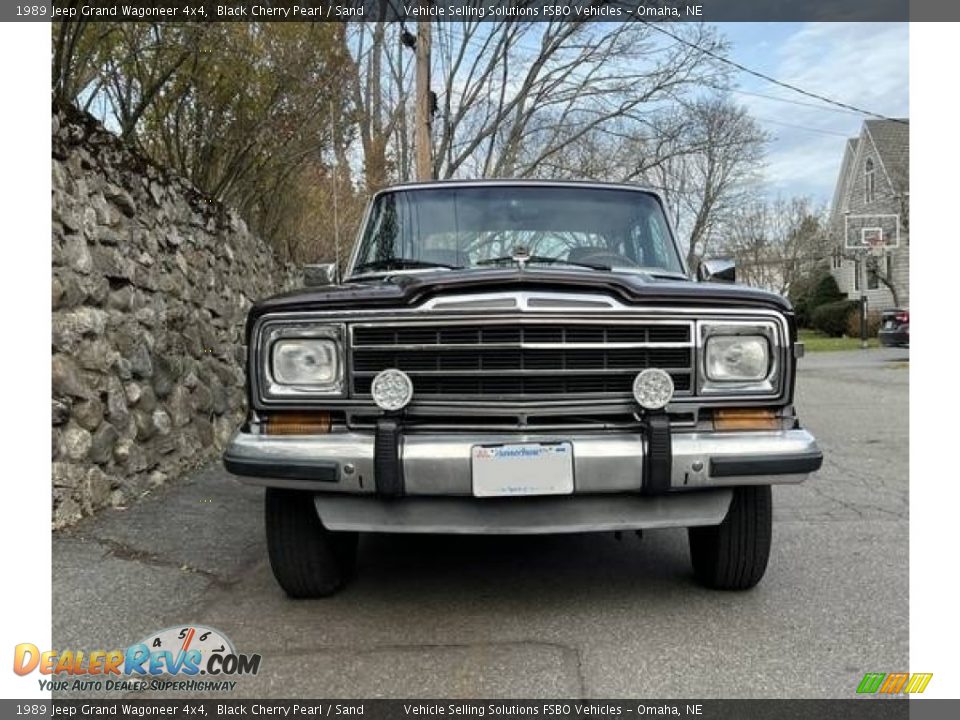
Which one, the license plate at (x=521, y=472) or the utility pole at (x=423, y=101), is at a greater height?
the utility pole at (x=423, y=101)

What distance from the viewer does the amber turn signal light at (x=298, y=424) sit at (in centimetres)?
299

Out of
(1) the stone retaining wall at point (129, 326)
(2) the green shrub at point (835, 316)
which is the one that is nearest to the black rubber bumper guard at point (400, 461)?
(1) the stone retaining wall at point (129, 326)

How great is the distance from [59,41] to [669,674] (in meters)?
4.69

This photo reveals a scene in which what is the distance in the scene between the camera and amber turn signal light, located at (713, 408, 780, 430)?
2.97 m

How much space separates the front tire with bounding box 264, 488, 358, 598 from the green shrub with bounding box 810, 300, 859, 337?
32.1m

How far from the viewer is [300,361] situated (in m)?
3.02

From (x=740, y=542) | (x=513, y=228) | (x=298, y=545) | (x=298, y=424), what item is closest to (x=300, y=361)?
(x=298, y=424)

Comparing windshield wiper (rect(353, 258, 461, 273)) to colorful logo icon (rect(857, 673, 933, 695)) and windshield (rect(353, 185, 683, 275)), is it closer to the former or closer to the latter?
windshield (rect(353, 185, 683, 275))

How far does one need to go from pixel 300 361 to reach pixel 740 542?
75.5 inches

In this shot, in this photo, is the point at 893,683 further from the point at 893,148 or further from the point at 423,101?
the point at 893,148

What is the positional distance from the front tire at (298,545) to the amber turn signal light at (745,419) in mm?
1623

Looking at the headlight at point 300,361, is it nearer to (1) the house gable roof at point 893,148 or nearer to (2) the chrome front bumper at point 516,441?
(2) the chrome front bumper at point 516,441

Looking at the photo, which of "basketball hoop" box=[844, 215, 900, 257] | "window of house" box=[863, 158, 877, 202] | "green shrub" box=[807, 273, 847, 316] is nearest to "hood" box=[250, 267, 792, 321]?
"basketball hoop" box=[844, 215, 900, 257]

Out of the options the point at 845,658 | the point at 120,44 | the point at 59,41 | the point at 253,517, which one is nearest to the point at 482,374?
the point at 845,658
